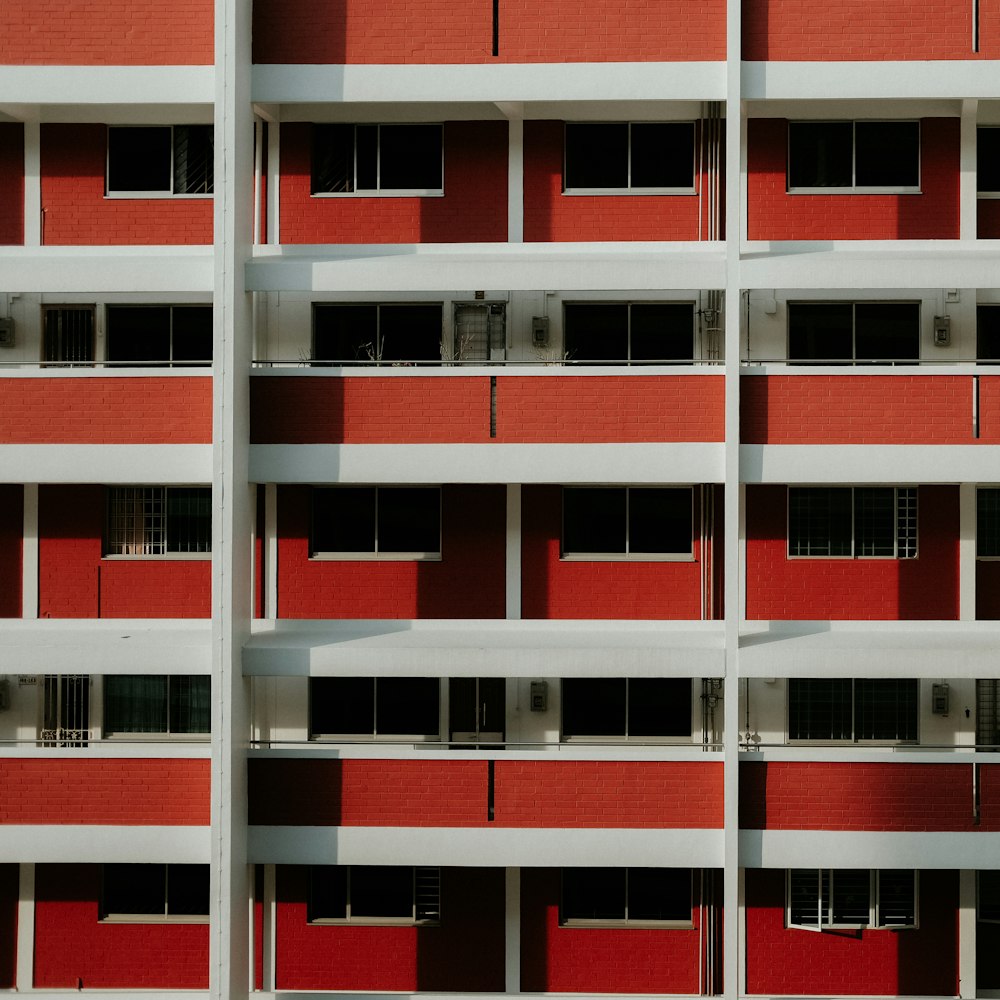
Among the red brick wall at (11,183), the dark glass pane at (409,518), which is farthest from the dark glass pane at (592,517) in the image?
the red brick wall at (11,183)

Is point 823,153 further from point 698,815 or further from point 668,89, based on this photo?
point 698,815

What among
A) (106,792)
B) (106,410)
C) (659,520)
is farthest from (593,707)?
(106,410)

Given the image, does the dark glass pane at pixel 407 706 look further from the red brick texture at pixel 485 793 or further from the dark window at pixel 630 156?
the dark window at pixel 630 156

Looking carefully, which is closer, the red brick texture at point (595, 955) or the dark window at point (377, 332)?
the red brick texture at point (595, 955)

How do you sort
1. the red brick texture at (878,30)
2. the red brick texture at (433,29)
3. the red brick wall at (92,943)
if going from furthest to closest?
1. the red brick wall at (92,943)
2. the red brick texture at (433,29)
3. the red brick texture at (878,30)

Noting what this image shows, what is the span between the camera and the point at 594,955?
37.7 feet

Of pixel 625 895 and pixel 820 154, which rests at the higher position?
pixel 820 154

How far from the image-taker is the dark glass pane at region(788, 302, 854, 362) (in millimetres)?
11492

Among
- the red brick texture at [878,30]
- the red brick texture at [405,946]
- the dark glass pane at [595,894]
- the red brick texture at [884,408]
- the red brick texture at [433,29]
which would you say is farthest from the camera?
the dark glass pane at [595,894]

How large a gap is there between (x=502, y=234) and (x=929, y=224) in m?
4.38

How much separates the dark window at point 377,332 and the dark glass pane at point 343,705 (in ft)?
11.2

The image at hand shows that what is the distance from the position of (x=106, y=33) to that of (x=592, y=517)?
6773 millimetres

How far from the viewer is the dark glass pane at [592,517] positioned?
37.9 ft

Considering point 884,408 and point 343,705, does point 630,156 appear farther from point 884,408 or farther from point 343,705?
point 343,705
